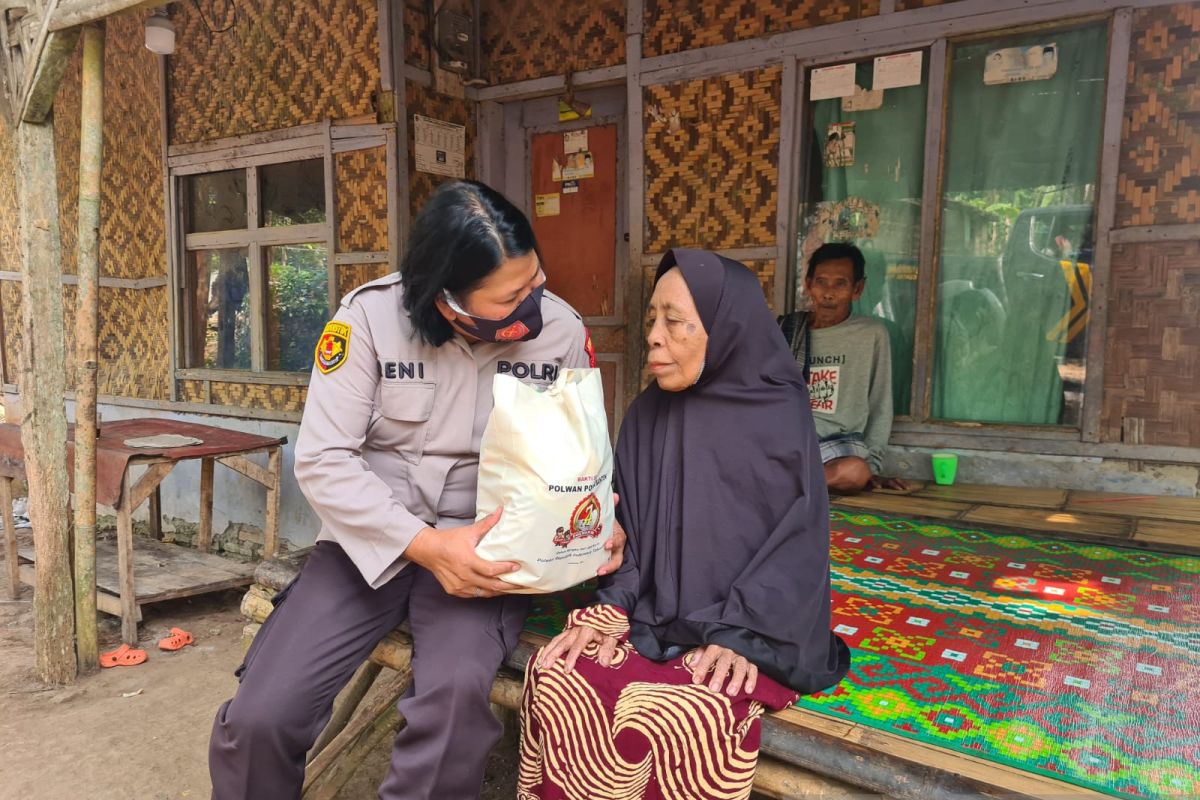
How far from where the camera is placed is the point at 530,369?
88.4 inches

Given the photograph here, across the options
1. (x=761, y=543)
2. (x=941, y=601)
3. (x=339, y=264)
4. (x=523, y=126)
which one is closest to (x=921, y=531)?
(x=941, y=601)

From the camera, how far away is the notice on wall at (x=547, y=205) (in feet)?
17.5

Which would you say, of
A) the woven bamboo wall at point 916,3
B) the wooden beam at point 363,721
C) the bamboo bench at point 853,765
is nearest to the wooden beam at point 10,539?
the wooden beam at point 363,721

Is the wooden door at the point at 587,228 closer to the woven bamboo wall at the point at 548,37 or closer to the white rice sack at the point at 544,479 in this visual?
the woven bamboo wall at the point at 548,37

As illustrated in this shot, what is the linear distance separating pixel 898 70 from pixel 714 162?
3.42ft

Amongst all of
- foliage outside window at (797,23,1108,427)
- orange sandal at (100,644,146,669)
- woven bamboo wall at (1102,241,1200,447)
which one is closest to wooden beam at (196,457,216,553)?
orange sandal at (100,644,146,669)

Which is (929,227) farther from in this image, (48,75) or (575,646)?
(48,75)

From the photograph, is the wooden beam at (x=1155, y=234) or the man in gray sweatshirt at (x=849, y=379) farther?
the man in gray sweatshirt at (x=849, y=379)

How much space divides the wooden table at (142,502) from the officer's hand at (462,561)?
3092 mm

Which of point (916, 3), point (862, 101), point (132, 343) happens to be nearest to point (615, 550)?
point (862, 101)

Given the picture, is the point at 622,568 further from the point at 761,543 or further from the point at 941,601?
the point at 941,601

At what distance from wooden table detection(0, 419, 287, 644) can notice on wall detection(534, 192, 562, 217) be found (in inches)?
92.9

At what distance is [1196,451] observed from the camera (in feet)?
11.4

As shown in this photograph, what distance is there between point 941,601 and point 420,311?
1871mm
